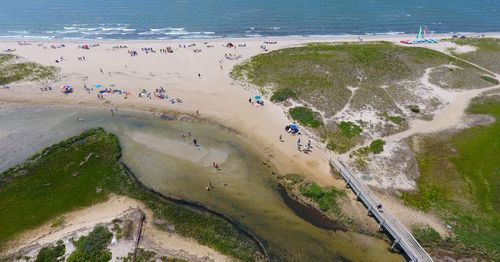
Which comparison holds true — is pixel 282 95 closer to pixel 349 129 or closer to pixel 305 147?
pixel 349 129

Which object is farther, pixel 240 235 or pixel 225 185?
pixel 225 185

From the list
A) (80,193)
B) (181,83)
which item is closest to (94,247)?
(80,193)

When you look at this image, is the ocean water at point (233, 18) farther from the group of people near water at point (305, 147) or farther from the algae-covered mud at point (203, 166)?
the group of people near water at point (305, 147)

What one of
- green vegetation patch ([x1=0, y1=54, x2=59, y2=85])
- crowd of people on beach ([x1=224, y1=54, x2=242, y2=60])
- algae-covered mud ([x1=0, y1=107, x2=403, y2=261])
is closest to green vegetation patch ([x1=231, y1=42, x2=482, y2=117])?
crowd of people on beach ([x1=224, y1=54, x2=242, y2=60])

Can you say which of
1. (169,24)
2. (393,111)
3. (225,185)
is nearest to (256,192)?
(225,185)

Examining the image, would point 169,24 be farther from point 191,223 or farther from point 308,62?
point 191,223

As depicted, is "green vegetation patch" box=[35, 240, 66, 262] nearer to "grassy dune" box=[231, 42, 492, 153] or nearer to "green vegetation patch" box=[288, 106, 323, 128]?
"grassy dune" box=[231, 42, 492, 153]

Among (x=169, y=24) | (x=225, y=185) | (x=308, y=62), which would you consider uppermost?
(x=169, y=24)
